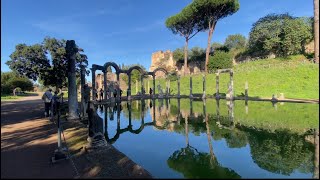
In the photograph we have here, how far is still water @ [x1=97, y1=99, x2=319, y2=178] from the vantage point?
271 inches

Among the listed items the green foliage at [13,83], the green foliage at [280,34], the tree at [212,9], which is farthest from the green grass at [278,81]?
the green foliage at [13,83]

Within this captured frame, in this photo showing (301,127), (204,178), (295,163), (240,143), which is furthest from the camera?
(301,127)

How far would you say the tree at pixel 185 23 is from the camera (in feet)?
148

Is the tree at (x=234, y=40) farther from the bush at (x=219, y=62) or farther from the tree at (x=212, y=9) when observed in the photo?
the tree at (x=212, y=9)

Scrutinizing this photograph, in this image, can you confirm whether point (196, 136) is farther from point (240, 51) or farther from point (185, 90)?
point (240, 51)

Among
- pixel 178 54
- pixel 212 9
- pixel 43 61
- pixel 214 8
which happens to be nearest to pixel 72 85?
pixel 43 61

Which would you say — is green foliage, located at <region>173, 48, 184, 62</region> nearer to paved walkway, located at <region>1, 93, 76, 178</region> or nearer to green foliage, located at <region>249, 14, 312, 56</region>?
green foliage, located at <region>249, 14, 312, 56</region>

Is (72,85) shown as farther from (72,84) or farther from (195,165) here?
(195,165)

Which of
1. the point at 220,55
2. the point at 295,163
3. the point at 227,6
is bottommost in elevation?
the point at 295,163

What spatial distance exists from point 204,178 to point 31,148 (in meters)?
4.79

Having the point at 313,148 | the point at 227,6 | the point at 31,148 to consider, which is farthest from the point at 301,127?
the point at 227,6

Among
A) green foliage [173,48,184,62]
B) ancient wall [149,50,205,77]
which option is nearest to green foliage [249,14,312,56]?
ancient wall [149,50,205,77]

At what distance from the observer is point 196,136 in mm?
10852

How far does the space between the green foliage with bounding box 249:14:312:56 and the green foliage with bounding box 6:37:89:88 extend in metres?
29.6
